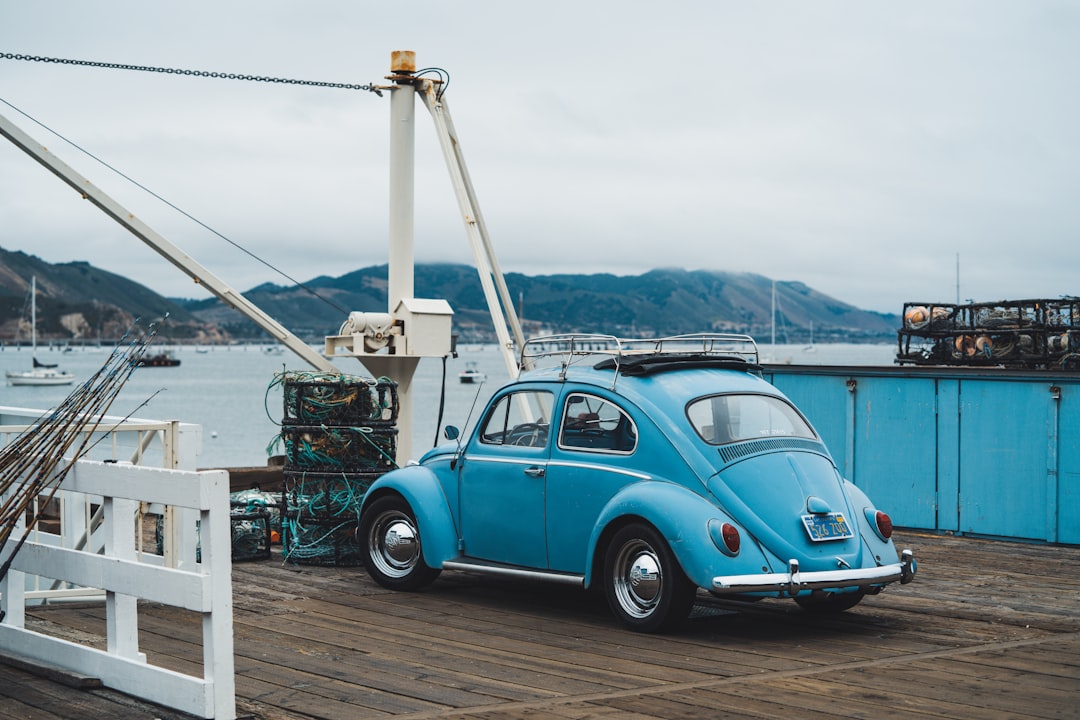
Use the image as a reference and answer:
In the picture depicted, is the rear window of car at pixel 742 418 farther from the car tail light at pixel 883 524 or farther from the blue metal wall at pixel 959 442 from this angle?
the blue metal wall at pixel 959 442

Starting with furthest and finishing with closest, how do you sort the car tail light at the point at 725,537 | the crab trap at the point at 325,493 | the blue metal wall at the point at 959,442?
the blue metal wall at the point at 959,442, the crab trap at the point at 325,493, the car tail light at the point at 725,537

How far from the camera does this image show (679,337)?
8898mm

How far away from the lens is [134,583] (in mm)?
6227

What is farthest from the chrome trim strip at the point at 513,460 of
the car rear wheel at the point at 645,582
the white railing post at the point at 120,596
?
the white railing post at the point at 120,596

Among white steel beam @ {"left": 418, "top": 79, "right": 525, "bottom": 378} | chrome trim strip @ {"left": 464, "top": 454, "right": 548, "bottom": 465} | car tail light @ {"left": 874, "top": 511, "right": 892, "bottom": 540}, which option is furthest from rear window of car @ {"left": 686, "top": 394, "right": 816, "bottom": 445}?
white steel beam @ {"left": 418, "top": 79, "right": 525, "bottom": 378}

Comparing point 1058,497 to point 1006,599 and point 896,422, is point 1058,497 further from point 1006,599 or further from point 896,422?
point 1006,599

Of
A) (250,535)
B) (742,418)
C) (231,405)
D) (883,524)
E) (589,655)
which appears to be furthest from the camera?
(231,405)

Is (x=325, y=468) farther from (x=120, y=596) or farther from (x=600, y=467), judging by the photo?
(x=120, y=596)

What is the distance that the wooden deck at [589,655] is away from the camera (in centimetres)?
629

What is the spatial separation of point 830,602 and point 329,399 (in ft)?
14.9

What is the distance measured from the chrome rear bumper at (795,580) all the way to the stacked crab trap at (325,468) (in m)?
4.26

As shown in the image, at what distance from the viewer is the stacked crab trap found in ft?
36.3

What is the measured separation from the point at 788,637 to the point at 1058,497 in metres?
5.40

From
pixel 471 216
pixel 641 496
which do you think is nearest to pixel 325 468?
pixel 641 496
